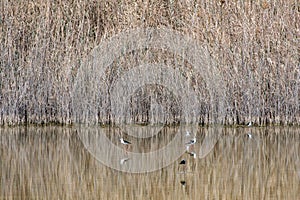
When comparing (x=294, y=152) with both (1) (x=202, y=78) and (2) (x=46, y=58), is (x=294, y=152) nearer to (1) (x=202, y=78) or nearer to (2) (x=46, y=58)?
(1) (x=202, y=78)

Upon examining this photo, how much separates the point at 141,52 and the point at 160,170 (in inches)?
131

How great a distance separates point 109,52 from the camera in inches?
460

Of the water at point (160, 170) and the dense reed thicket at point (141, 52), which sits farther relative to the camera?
the dense reed thicket at point (141, 52)

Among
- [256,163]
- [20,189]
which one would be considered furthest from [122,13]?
[20,189]

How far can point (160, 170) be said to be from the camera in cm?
859

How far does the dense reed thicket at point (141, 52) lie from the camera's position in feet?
37.0

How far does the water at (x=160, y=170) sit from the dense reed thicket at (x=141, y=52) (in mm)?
279

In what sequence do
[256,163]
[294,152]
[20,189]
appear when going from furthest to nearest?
[294,152]
[256,163]
[20,189]

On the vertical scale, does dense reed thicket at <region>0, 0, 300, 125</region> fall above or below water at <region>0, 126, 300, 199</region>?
above

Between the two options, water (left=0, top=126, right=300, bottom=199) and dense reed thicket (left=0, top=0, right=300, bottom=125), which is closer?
water (left=0, top=126, right=300, bottom=199)

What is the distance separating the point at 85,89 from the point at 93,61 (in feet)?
1.37

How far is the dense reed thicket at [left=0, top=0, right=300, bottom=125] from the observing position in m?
11.3

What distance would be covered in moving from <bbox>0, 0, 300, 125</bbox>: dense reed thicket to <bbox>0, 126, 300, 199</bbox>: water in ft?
0.91

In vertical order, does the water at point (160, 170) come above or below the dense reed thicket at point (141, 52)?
below
